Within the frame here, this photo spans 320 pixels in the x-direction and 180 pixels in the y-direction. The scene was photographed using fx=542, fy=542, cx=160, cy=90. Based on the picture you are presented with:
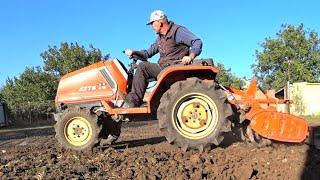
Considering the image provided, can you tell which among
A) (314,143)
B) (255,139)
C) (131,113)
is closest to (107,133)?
(131,113)

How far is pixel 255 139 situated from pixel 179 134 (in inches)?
47.0

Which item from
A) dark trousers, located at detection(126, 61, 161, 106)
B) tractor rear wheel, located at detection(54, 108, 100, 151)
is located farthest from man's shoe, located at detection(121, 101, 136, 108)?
tractor rear wheel, located at detection(54, 108, 100, 151)

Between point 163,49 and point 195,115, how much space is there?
1.24 metres

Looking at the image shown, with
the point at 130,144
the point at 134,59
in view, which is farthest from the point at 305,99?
the point at 134,59

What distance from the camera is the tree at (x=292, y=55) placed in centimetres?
5162

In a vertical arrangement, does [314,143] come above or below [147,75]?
below

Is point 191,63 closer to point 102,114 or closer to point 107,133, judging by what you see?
point 102,114

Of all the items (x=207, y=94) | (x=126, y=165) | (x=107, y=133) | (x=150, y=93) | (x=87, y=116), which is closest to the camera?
(x=126, y=165)

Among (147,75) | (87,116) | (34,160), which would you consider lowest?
(34,160)

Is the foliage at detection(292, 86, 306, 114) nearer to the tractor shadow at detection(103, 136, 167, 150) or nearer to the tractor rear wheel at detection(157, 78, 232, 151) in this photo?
the tractor shadow at detection(103, 136, 167, 150)

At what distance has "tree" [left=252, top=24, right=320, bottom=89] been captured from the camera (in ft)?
169

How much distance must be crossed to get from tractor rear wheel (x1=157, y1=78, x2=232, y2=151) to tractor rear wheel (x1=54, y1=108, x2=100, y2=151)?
1.50 metres

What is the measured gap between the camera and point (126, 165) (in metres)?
6.92

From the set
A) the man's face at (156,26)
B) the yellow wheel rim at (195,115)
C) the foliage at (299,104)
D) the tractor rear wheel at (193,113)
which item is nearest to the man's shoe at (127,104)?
the tractor rear wheel at (193,113)
